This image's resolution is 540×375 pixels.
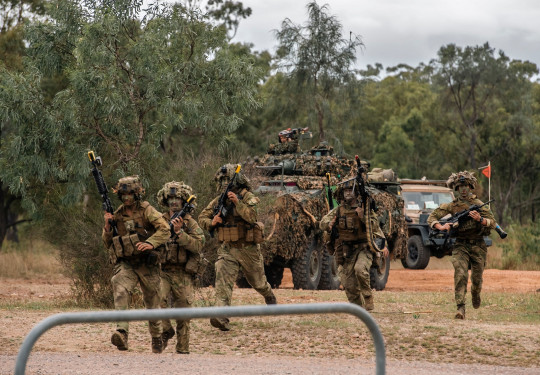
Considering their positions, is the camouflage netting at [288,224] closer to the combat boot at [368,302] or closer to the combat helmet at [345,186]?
the combat boot at [368,302]

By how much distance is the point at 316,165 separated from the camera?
716 inches

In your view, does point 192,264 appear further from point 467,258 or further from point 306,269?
point 306,269

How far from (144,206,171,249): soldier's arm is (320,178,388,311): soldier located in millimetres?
3279

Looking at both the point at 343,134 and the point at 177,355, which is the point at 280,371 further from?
the point at 343,134

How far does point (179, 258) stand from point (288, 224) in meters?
7.18

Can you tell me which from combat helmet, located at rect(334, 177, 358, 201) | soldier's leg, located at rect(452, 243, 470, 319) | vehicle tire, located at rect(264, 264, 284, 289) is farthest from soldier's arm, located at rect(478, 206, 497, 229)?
vehicle tire, located at rect(264, 264, 284, 289)

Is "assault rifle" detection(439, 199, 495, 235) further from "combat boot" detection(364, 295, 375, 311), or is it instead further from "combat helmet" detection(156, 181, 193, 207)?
"combat helmet" detection(156, 181, 193, 207)

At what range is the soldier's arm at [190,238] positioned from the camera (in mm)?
9492

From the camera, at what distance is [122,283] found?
9.25m

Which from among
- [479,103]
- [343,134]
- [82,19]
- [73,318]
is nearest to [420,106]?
[479,103]

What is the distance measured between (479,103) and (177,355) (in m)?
36.3

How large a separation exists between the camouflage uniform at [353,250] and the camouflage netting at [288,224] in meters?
4.16

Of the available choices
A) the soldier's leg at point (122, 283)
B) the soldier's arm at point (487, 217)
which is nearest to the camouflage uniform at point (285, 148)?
the soldier's arm at point (487, 217)

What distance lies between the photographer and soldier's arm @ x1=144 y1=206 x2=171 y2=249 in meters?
9.10
